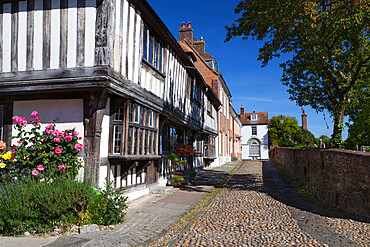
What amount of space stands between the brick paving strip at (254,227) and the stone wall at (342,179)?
0.68 metres

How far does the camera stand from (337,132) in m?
8.86

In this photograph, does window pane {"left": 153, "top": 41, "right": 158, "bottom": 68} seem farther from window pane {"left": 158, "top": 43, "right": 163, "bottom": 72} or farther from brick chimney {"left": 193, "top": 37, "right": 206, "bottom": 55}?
brick chimney {"left": 193, "top": 37, "right": 206, "bottom": 55}

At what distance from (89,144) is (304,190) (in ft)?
25.7

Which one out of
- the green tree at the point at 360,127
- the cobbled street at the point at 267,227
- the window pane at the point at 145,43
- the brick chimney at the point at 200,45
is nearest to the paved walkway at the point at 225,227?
the cobbled street at the point at 267,227

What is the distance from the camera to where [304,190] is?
977cm

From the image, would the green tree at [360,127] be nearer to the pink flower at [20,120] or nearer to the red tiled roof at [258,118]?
the pink flower at [20,120]

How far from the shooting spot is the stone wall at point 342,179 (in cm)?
592

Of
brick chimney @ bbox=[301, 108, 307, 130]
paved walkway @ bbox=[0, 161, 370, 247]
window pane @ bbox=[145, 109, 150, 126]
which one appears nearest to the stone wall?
paved walkway @ bbox=[0, 161, 370, 247]

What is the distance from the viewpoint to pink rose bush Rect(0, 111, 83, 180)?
5.51m

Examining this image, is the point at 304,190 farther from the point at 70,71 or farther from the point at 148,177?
the point at 70,71

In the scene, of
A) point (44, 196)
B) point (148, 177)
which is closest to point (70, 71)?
point (44, 196)

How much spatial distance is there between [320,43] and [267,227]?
6.44 metres

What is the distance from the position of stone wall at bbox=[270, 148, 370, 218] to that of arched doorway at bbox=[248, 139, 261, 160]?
35.7m

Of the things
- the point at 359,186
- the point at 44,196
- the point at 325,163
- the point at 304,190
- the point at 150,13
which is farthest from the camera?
the point at 304,190
